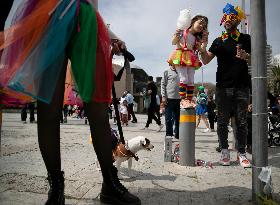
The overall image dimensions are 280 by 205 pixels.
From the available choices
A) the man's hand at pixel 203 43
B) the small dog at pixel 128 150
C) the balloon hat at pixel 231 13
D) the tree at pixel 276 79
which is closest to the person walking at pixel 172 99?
the man's hand at pixel 203 43

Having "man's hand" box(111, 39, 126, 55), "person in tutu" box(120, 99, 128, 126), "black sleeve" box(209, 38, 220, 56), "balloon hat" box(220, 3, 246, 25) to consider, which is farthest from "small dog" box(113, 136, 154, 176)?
"person in tutu" box(120, 99, 128, 126)

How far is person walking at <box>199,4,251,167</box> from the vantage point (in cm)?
427

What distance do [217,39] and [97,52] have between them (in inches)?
103

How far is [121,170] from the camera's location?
11.8 ft

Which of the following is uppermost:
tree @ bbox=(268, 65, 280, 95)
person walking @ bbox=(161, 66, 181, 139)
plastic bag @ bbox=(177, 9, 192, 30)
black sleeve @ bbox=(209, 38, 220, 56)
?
tree @ bbox=(268, 65, 280, 95)

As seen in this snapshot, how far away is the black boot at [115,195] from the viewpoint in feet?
7.66

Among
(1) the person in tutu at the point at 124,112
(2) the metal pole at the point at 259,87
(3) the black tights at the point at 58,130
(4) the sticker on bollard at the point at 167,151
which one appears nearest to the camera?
(3) the black tights at the point at 58,130

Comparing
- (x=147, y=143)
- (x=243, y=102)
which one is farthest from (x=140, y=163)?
(x=243, y=102)

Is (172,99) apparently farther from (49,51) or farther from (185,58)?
(49,51)

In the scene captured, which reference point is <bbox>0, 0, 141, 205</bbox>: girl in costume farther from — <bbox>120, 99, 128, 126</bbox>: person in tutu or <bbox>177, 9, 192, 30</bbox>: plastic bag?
<bbox>120, 99, 128, 126</bbox>: person in tutu

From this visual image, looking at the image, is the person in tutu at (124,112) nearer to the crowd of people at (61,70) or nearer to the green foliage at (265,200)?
the crowd of people at (61,70)

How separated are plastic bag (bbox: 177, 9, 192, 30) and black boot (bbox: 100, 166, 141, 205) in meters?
2.69

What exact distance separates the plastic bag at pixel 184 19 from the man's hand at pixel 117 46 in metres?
1.93

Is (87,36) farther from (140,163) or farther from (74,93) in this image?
(140,163)
